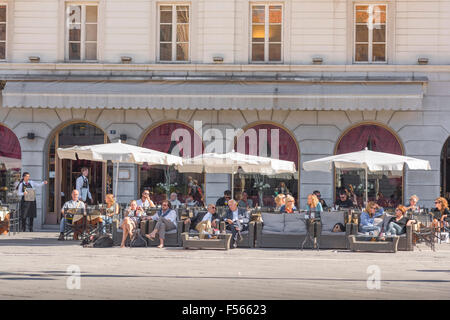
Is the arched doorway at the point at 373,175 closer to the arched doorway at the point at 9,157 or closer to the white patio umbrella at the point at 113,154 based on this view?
the white patio umbrella at the point at 113,154

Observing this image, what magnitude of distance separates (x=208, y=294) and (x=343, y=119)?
1405 centimetres

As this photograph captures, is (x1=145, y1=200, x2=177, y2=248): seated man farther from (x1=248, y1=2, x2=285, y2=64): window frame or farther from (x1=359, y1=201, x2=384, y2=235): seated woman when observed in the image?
(x1=248, y1=2, x2=285, y2=64): window frame

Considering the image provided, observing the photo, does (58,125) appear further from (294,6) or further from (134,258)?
(134,258)

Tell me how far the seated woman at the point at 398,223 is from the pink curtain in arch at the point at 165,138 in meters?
7.62

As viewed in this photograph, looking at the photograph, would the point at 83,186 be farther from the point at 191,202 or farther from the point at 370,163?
the point at 370,163

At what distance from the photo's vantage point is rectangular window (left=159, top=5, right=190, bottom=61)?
80.9 ft

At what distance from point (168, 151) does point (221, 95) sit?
93.5 inches

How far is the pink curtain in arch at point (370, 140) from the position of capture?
2417 cm

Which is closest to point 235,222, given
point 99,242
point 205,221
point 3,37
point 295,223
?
point 205,221

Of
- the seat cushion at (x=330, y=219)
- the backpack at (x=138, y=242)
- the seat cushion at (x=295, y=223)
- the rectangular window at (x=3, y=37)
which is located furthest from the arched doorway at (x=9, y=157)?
the seat cushion at (x=330, y=219)

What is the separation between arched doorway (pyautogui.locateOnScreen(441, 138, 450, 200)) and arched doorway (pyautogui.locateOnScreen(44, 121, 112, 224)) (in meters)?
9.70

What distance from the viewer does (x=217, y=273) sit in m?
13.5
